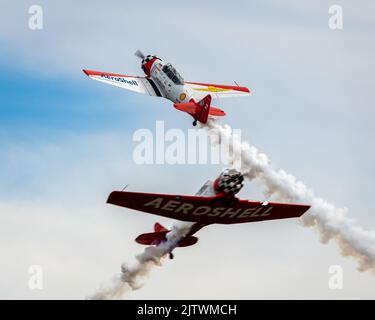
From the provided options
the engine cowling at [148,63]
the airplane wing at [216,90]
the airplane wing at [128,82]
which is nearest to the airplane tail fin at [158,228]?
the airplane wing at [128,82]

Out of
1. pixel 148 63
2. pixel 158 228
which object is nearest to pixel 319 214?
pixel 158 228

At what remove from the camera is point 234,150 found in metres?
69.4

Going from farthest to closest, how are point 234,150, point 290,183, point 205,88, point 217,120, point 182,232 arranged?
point 205,88, point 217,120, point 234,150, point 290,183, point 182,232

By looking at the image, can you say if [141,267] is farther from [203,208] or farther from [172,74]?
[172,74]

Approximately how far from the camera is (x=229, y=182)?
169ft

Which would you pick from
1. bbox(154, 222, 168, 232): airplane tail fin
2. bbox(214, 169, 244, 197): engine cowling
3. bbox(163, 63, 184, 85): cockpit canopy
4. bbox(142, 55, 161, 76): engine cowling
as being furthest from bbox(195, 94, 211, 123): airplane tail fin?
bbox(214, 169, 244, 197): engine cowling

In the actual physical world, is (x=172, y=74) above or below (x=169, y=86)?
above

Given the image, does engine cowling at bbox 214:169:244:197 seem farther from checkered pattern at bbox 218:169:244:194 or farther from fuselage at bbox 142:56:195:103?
fuselage at bbox 142:56:195:103

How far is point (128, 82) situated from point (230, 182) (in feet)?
107

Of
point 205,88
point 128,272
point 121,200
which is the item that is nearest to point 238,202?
point 121,200

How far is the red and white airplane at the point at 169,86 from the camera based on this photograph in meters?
74.2

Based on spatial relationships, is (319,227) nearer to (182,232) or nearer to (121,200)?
(182,232)

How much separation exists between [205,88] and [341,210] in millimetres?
26935
